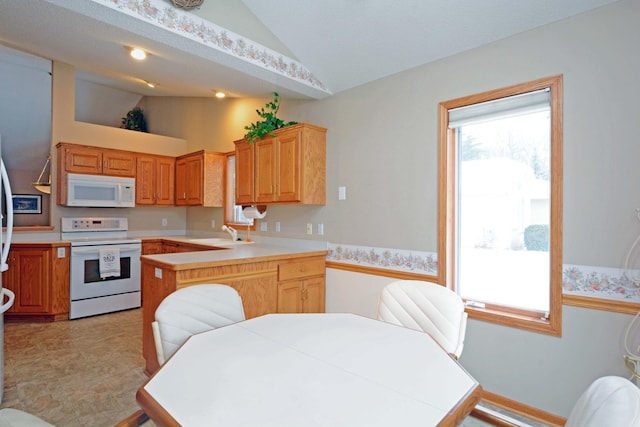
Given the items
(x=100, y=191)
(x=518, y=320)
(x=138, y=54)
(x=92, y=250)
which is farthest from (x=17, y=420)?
(x=100, y=191)

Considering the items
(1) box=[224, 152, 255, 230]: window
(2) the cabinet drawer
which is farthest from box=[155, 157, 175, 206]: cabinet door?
(2) the cabinet drawer

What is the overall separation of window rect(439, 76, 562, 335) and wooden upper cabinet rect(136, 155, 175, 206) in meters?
4.25

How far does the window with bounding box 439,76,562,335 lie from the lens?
2.11 m

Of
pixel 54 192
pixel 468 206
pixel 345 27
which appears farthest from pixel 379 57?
pixel 54 192

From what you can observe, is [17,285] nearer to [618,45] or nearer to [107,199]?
[107,199]

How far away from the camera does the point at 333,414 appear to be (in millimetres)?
908

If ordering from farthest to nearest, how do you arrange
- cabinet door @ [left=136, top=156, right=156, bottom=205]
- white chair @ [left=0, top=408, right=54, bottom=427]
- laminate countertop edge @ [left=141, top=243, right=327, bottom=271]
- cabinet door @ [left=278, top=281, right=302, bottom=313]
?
cabinet door @ [left=136, top=156, right=156, bottom=205] → cabinet door @ [left=278, top=281, right=302, bottom=313] → laminate countertop edge @ [left=141, top=243, right=327, bottom=271] → white chair @ [left=0, top=408, right=54, bottom=427]

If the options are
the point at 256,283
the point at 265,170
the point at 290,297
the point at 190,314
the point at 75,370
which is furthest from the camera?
the point at 265,170

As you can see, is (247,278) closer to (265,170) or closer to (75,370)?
(265,170)

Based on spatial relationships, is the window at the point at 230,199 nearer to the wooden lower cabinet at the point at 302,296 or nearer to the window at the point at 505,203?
the wooden lower cabinet at the point at 302,296

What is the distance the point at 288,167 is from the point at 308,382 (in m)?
2.54

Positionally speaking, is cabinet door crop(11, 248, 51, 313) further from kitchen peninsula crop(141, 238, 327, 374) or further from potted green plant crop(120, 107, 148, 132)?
potted green plant crop(120, 107, 148, 132)

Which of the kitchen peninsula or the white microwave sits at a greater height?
the white microwave

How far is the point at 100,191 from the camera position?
4582 mm
